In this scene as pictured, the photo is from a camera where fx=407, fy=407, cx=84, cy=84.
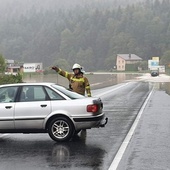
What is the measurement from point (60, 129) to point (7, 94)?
1567mm

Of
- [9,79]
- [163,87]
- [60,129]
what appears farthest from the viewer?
[163,87]

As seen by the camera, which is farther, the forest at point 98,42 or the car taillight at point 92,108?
the forest at point 98,42

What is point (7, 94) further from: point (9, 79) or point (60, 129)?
point (9, 79)

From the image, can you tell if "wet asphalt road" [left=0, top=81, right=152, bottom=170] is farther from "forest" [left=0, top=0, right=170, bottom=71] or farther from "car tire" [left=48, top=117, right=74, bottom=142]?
"forest" [left=0, top=0, right=170, bottom=71]

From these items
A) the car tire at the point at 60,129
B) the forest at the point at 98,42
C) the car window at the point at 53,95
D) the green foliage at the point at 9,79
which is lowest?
the car tire at the point at 60,129

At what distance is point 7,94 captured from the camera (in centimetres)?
980

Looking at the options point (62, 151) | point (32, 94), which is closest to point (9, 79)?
point (32, 94)

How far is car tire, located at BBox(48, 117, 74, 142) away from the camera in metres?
9.37

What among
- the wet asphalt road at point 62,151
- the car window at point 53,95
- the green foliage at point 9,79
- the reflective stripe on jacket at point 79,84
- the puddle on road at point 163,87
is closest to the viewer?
the wet asphalt road at point 62,151

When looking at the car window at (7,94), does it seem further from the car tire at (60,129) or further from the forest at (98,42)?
the forest at (98,42)

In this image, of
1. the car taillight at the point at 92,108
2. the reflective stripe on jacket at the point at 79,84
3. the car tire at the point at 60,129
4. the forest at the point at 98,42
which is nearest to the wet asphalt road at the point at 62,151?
the car tire at the point at 60,129

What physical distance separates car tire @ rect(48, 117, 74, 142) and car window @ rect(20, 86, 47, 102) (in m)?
0.62

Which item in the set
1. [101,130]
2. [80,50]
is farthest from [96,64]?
[101,130]

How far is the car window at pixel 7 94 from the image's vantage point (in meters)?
9.68
